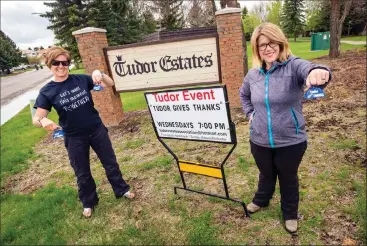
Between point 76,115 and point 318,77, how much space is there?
2.48 meters

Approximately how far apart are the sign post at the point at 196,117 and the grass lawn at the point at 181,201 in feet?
1.50

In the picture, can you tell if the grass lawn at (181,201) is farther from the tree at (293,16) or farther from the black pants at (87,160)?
the tree at (293,16)

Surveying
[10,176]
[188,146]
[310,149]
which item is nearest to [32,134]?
[10,176]

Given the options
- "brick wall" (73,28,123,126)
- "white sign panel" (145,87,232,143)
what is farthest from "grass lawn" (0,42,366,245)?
"brick wall" (73,28,123,126)

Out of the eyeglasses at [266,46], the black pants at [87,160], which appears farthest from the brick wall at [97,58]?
the eyeglasses at [266,46]

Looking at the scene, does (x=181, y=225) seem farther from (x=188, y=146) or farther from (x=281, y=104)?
(x=188, y=146)

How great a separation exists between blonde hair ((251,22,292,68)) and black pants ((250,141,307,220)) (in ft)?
2.62

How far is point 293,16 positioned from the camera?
47938 mm

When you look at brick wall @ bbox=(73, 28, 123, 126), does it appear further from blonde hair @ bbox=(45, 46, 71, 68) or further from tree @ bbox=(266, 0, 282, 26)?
Result: tree @ bbox=(266, 0, 282, 26)

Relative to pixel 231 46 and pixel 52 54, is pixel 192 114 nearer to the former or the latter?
pixel 52 54

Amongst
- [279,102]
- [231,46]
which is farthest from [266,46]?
[231,46]

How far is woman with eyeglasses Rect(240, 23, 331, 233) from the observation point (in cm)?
217

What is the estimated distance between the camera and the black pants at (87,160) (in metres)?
3.18

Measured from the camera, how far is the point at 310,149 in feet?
14.1
